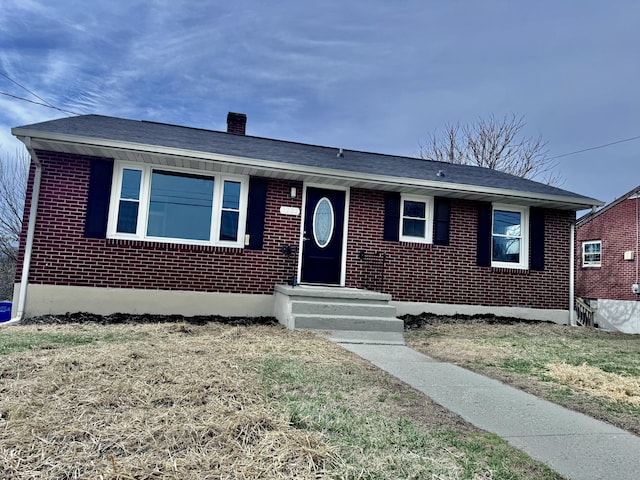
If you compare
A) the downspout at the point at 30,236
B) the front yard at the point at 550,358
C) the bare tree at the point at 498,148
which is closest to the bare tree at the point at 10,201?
the downspout at the point at 30,236

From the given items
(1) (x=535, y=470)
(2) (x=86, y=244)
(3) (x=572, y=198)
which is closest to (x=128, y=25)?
(2) (x=86, y=244)

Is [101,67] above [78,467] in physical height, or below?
above

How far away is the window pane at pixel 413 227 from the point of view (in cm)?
904

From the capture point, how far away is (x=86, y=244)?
7.52m

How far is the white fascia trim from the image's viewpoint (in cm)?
694

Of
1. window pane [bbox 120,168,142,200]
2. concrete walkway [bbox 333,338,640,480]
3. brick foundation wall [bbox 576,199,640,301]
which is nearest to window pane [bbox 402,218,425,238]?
concrete walkway [bbox 333,338,640,480]

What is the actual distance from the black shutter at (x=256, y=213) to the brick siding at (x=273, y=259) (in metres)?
0.13

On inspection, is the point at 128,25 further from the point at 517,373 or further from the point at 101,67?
the point at 517,373

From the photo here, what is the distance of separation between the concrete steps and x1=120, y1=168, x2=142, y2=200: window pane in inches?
130

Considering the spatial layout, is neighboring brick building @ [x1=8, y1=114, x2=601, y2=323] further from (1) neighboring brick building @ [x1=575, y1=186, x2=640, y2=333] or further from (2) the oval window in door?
(1) neighboring brick building @ [x1=575, y1=186, x2=640, y2=333]

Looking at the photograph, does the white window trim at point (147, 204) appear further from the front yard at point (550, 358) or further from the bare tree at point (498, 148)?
the bare tree at point (498, 148)

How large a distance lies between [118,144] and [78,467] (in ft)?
20.3

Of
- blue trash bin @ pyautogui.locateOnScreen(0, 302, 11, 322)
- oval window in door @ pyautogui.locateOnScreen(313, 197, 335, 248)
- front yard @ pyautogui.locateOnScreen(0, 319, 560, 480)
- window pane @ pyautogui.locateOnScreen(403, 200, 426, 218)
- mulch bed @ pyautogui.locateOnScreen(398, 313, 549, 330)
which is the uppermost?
window pane @ pyautogui.locateOnScreen(403, 200, 426, 218)

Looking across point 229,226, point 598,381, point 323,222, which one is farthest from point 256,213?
point 598,381
